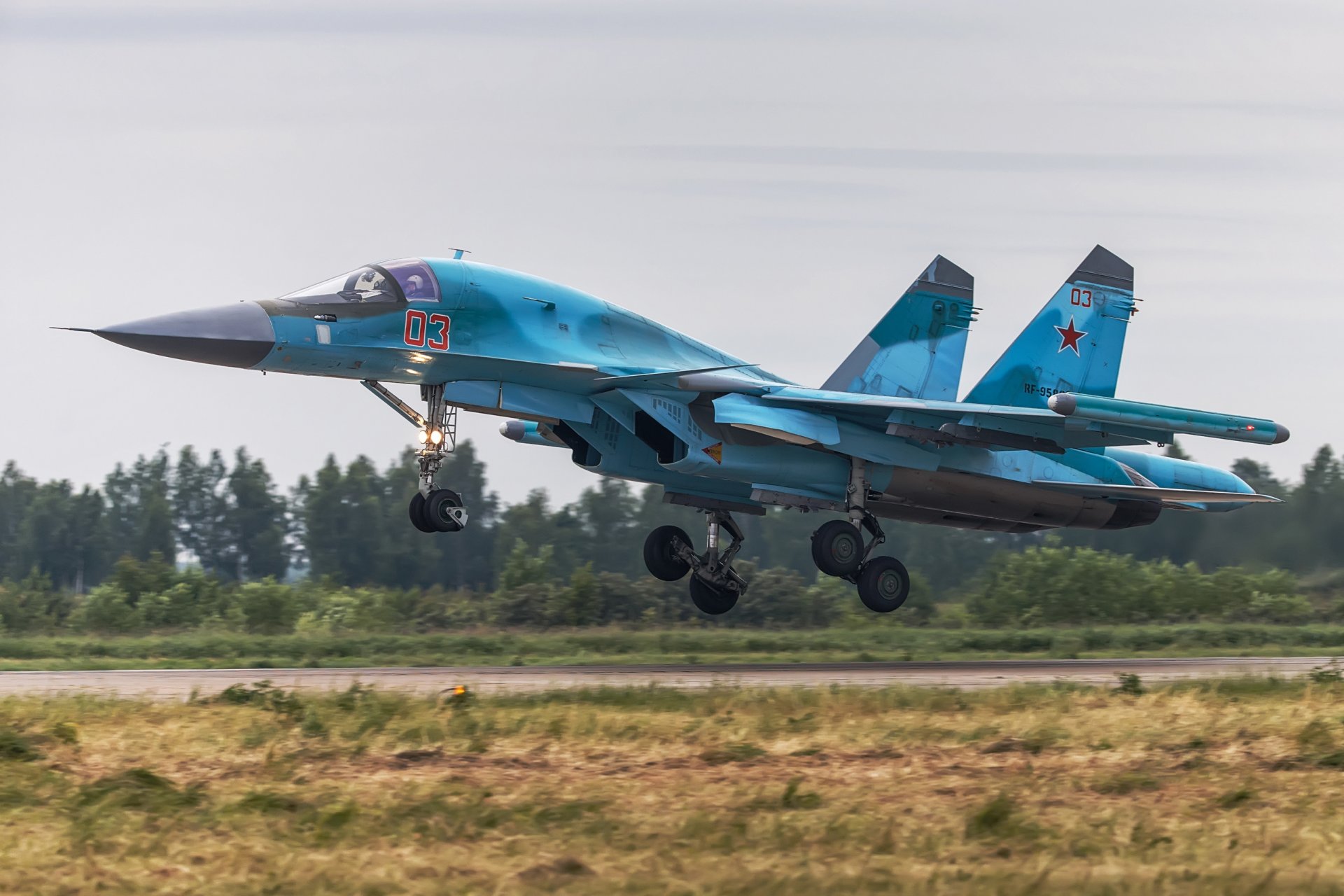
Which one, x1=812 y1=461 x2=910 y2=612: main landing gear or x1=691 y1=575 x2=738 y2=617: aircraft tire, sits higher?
x1=812 y1=461 x2=910 y2=612: main landing gear

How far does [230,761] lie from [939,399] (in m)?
14.3

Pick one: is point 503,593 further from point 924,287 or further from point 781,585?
point 924,287

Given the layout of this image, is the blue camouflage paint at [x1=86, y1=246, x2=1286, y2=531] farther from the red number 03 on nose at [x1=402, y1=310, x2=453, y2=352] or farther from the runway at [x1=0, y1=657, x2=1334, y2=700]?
the runway at [x1=0, y1=657, x2=1334, y2=700]

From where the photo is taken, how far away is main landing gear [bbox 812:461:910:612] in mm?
19422

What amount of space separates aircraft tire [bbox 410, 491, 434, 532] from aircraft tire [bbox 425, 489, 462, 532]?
0.03m

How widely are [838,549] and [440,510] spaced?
17.9 feet

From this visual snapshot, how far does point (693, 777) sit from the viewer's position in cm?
→ 965

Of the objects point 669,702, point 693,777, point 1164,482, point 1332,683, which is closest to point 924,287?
point 1164,482

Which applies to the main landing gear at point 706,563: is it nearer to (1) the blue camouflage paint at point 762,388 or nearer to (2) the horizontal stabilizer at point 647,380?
(1) the blue camouflage paint at point 762,388

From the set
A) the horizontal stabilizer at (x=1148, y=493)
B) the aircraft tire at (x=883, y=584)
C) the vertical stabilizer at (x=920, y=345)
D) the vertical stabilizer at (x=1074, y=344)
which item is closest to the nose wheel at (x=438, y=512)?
the aircraft tire at (x=883, y=584)

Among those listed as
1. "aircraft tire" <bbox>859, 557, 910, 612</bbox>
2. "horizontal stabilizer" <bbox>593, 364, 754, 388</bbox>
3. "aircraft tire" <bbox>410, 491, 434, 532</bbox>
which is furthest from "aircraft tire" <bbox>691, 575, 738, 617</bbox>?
"aircraft tire" <bbox>410, 491, 434, 532</bbox>

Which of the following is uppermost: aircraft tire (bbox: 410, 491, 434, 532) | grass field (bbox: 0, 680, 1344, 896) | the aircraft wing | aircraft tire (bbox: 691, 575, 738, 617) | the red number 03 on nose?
the red number 03 on nose

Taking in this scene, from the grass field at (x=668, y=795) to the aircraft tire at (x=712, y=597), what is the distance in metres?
9.20

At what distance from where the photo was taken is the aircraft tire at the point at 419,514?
17.3m
